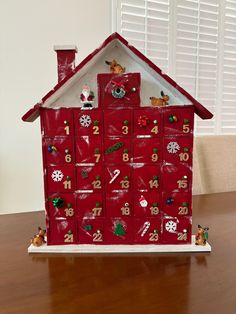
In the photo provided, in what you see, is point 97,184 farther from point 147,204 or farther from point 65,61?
point 65,61

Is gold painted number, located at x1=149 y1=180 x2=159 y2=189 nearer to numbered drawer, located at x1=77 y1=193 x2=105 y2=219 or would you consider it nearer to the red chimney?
numbered drawer, located at x1=77 y1=193 x2=105 y2=219

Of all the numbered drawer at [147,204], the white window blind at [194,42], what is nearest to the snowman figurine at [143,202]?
the numbered drawer at [147,204]

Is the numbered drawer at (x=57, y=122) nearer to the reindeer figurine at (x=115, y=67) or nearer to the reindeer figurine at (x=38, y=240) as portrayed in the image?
the reindeer figurine at (x=115, y=67)

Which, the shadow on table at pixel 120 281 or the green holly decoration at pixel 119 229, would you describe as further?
the green holly decoration at pixel 119 229

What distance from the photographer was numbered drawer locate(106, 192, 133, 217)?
0.72 meters

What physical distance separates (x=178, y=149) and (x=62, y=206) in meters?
0.30

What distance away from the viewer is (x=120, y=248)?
0.71 metres

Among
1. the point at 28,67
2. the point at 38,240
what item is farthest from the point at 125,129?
the point at 28,67

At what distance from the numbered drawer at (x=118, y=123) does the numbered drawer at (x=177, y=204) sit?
0.59ft

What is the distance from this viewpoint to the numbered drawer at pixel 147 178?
716 mm

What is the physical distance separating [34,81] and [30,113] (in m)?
1.14

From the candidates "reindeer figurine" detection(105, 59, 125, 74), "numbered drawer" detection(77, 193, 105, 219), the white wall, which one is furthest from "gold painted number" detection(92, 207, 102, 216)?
the white wall

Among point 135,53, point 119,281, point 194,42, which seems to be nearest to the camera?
point 119,281

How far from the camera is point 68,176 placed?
0.72 m
